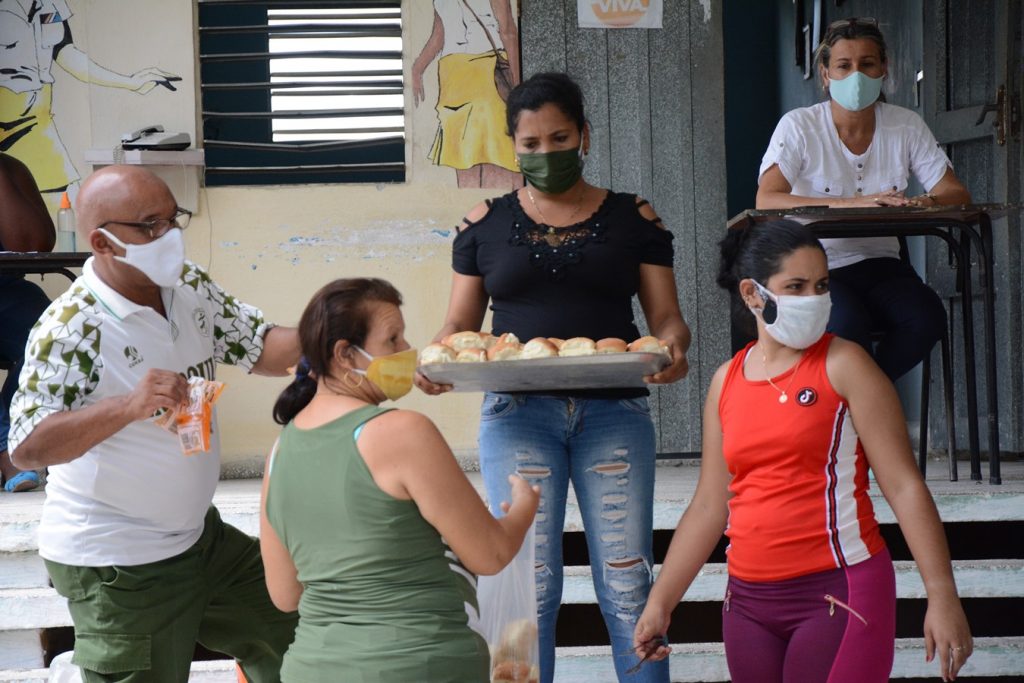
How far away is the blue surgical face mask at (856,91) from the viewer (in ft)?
13.4

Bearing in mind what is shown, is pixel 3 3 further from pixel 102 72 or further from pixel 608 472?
pixel 608 472

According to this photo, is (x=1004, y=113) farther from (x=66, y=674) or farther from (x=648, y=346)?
(x=66, y=674)

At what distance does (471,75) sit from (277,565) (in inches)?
163

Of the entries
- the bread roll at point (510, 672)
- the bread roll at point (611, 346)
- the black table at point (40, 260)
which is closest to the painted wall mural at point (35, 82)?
the black table at point (40, 260)

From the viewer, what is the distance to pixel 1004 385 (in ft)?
17.5

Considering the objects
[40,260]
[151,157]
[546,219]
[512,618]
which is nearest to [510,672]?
[512,618]

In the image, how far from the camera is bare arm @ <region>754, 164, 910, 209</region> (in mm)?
3928

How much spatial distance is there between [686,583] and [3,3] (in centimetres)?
503

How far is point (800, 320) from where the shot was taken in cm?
249

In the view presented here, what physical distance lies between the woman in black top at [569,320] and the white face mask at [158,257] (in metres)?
0.66

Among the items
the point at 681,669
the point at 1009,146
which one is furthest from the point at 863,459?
the point at 1009,146

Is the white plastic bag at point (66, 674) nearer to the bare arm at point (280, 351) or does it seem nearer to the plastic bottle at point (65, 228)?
the bare arm at point (280, 351)

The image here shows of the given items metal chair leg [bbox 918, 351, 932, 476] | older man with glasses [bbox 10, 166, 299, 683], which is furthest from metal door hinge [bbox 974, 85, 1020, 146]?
older man with glasses [bbox 10, 166, 299, 683]

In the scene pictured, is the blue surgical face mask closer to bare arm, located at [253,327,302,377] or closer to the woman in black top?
the woman in black top
